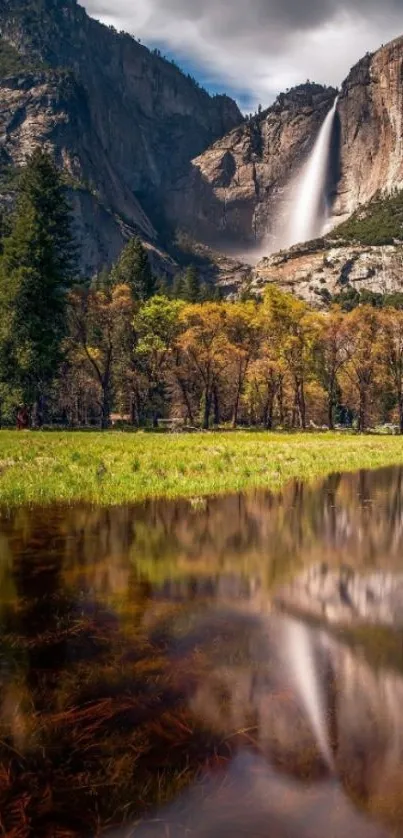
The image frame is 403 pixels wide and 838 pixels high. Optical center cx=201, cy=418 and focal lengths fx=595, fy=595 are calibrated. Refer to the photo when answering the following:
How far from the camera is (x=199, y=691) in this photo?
5.75m

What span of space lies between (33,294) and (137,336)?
1905 centimetres

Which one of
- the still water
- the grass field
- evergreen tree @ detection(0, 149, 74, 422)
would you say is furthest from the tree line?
the still water

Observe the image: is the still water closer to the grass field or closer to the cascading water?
the cascading water

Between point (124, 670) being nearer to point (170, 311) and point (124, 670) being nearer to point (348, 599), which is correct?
point (348, 599)

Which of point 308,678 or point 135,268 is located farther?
point 135,268

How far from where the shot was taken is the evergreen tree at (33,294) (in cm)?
5134

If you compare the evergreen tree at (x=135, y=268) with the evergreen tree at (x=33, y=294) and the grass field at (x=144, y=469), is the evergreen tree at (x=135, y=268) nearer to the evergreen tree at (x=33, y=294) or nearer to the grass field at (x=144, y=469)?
the evergreen tree at (x=33, y=294)

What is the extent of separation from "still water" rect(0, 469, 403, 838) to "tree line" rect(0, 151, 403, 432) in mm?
43034

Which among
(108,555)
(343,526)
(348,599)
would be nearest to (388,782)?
(348,599)

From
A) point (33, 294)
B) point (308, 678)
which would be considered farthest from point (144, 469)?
point (33, 294)

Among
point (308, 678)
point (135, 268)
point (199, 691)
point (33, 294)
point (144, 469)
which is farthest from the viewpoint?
point (135, 268)

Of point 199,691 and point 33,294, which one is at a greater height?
point 33,294

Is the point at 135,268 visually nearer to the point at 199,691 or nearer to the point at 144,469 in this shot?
the point at 144,469

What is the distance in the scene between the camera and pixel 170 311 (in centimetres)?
6756
